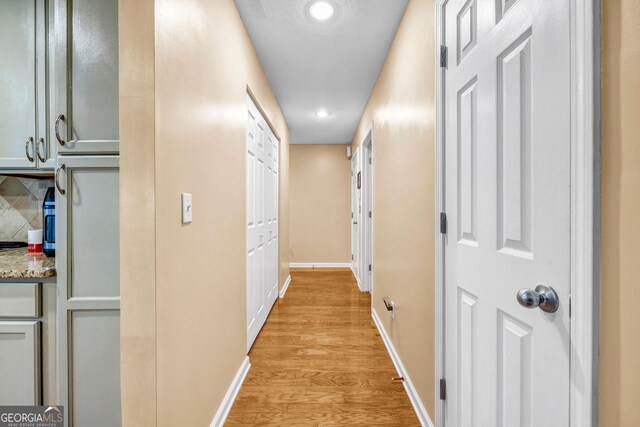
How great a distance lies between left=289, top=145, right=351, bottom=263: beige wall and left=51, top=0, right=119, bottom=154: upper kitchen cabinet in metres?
4.73

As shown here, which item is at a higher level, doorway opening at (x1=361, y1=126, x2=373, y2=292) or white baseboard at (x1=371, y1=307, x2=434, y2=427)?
doorway opening at (x1=361, y1=126, x2=373, y2=292)

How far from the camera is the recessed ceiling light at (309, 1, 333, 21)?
193cm

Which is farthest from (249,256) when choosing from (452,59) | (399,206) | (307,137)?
(307,137)

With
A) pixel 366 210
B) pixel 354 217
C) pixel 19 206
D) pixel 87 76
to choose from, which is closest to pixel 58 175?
pixel 87 76

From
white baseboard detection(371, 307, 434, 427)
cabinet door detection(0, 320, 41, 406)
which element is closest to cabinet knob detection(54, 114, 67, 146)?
cabinet door detection(0, 320, 41, 406)

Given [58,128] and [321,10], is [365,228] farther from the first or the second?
[58,128]

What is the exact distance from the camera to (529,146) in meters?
0.85

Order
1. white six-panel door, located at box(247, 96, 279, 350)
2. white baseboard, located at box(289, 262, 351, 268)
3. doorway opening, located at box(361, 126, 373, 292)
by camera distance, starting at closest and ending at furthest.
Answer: white six-panel door, located at box(247, 96, 279, 350), doorway opening, located at box(361, 126, 373, 292), white baseboard, located at box(289, 262, 351, 268)

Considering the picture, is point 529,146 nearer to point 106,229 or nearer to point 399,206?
point 399,206

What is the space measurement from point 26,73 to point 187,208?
1135 millimetres

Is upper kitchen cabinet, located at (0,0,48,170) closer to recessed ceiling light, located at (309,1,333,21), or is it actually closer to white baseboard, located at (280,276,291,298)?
recessed ceiling light, located at (309,1,333,21)

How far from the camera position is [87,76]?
1194 mm

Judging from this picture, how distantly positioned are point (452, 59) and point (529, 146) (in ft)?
2.13

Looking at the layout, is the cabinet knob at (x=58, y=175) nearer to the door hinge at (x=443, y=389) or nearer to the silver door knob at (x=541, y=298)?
the silver door knob at (x=541, y=298)
